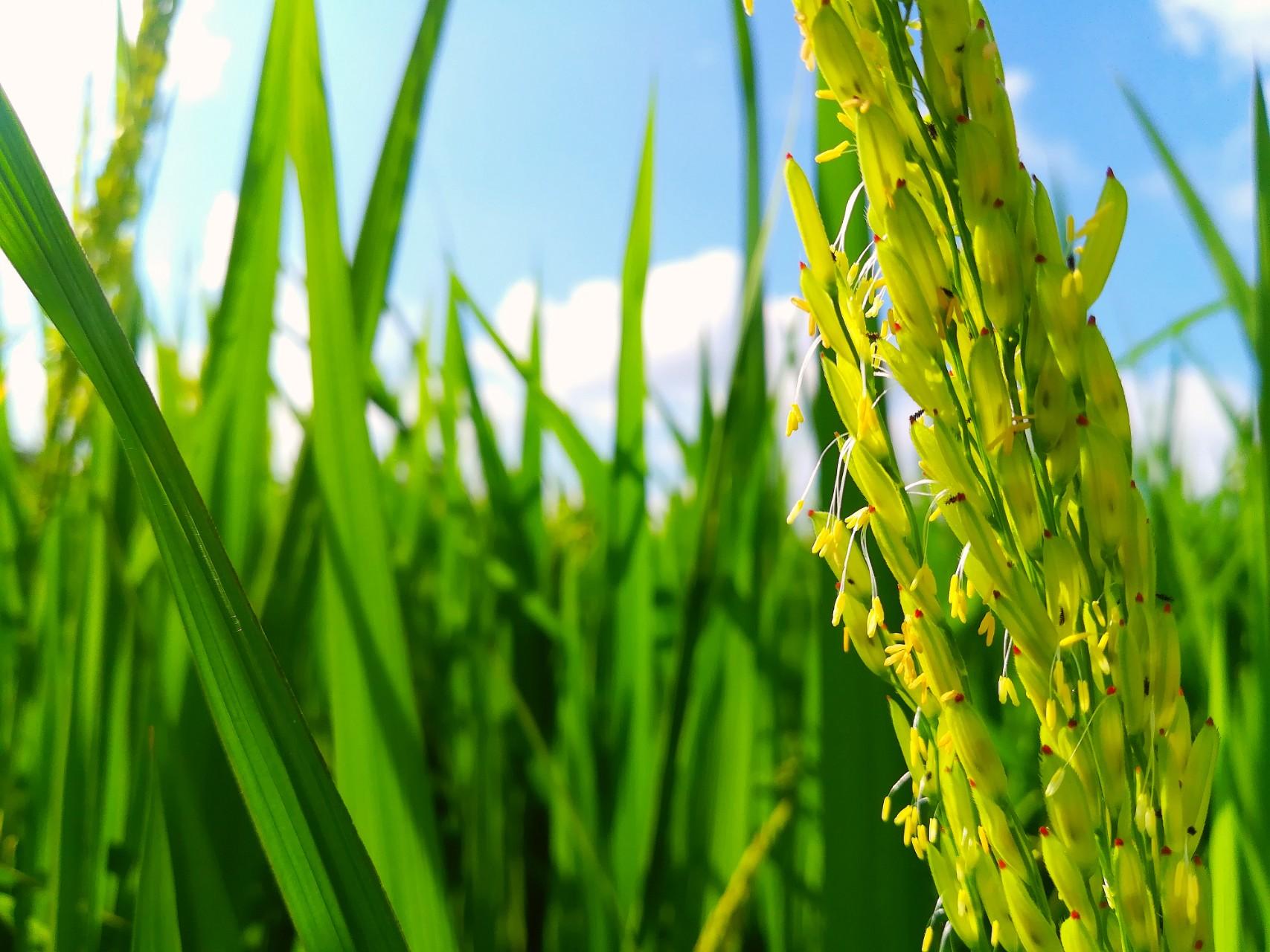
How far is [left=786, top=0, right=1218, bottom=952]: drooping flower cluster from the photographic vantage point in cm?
33

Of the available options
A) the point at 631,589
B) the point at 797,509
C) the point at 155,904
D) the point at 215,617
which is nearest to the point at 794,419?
the point at 797,509

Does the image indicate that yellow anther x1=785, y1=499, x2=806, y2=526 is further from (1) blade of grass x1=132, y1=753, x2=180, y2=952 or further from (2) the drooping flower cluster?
(1) blade of grass x1=132, y1=753, x2=180, y2=952

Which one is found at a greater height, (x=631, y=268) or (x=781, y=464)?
(x=631, y=268)

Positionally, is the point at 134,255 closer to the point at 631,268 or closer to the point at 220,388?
the point at 220,388

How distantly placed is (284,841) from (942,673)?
27 cm

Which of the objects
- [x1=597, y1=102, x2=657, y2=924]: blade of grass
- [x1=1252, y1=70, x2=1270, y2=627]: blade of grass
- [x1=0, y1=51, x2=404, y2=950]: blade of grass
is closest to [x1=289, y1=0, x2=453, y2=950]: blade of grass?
[x1=0, y1=51, x2=404, y2=950]: blade of grass

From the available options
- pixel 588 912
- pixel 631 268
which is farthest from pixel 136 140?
pixel 588 912

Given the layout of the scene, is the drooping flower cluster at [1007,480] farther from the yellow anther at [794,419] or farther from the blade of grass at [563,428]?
the blade of grass at [563,428]

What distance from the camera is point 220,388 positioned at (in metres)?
0.91

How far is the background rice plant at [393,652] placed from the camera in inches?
15.0

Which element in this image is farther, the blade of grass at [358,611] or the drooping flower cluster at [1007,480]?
the blade of grass at [358,611]

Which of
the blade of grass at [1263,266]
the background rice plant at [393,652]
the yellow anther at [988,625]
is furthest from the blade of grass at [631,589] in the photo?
the yellow anther at [988,625]

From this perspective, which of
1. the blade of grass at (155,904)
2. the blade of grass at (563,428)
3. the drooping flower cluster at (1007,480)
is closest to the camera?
the drooping flower cluster at (1007,480)

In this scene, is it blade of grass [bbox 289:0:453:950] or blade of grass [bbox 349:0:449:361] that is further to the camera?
blade of grass [bbox 349:0:449:361]
